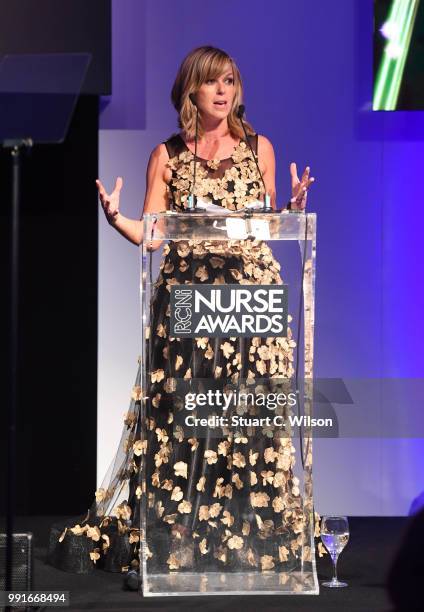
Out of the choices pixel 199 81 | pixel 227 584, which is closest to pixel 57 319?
pixel 199 81

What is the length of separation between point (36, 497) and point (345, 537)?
6.83 ft

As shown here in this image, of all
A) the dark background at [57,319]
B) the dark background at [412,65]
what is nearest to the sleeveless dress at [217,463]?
the dark background at [57,319]

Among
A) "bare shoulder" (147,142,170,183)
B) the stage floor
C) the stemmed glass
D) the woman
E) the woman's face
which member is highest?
the woman's face

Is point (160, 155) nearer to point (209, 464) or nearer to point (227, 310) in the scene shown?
point (227, 310)

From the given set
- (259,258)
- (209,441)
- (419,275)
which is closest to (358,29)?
(419,275)

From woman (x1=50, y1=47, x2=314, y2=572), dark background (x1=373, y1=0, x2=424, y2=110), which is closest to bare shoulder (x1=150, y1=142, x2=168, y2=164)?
woman (x1=50, y1=47, x2=314, y2=572)

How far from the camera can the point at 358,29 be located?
17.0 ft

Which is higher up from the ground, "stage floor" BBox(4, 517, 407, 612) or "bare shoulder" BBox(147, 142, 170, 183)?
"bare shoulder" BBox(147, 142, 170, 183)

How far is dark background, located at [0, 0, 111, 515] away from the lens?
5172mm

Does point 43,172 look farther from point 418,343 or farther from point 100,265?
point 418,343

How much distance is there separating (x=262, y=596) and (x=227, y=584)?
302 millimetres

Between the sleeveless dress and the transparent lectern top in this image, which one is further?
the sleeveless dress

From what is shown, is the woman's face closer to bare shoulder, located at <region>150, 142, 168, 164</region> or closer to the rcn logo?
bare shoulder, located at <region>150, 142, 168, 164</region>

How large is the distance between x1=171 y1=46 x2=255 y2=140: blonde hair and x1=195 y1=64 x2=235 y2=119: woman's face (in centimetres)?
1
